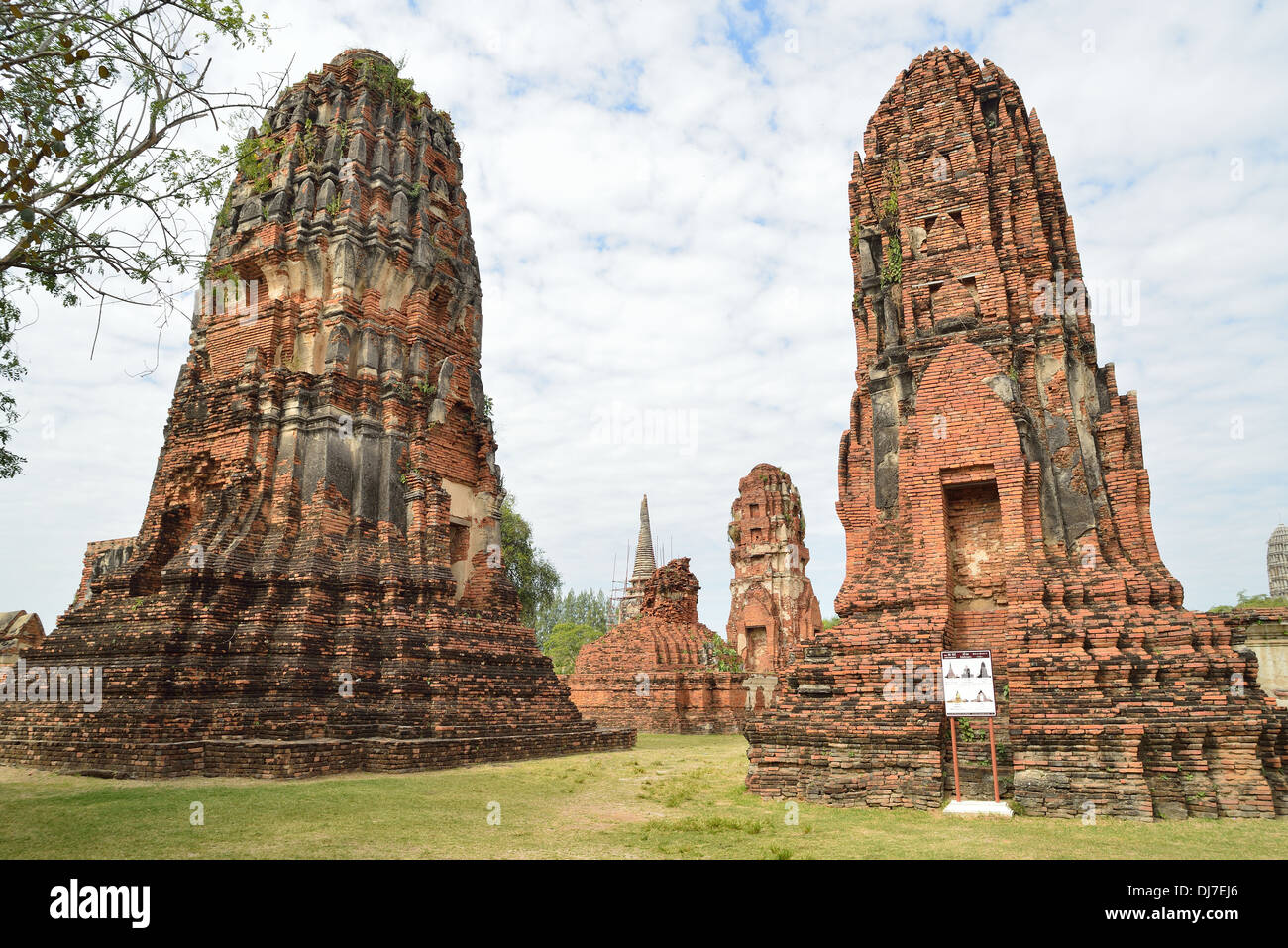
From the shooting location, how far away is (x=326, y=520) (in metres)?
15.5

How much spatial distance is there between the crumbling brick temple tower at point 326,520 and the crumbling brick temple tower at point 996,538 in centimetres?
730

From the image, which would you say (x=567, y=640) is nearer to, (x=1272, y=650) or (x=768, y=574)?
(x=768, y=574)

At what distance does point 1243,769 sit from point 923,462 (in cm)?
481

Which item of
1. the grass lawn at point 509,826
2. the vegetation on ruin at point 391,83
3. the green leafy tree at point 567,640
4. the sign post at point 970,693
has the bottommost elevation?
the green leafy tree at point 567,640

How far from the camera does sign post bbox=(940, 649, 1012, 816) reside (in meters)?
8.26

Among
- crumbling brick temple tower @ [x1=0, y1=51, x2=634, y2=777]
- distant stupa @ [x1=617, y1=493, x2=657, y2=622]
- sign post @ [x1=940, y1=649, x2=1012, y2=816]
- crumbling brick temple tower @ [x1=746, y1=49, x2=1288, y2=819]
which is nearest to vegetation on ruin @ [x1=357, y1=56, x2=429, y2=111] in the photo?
crumbling brick temple tower @ [x1=0, y1=51, x2=634, y2=777]

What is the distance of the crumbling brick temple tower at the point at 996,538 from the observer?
28.2ft

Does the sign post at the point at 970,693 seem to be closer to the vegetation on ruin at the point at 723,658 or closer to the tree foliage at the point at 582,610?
the vegetation on ruin at the point at 723,658

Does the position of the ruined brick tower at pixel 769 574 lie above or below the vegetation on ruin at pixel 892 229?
below

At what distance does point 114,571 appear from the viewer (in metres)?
15.0

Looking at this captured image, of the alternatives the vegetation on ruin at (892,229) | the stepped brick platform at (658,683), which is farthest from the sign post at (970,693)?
the stepped brick platform at (658,683)

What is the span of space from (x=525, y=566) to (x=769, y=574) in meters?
11.7

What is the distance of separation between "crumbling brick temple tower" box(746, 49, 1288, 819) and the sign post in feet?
1.40

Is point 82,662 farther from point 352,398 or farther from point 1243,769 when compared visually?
point 1243,769
